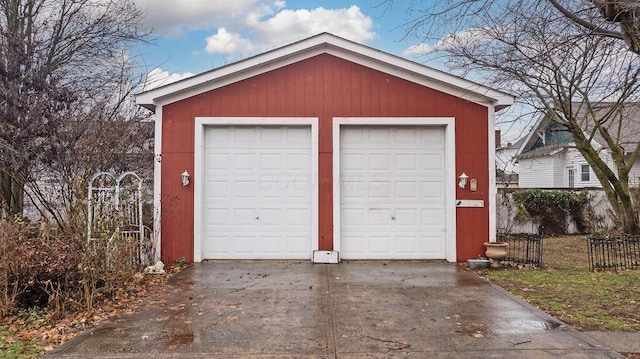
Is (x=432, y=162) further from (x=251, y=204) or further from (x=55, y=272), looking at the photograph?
(x=55, y=272)

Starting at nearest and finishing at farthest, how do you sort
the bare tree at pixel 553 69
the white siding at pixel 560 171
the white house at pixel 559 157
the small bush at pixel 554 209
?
the bare tree at pixel 553 69, the small bush at pixel 554 209, the white house at pixel 559 157, the white siding at pixel 560 171

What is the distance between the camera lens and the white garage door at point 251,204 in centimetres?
852

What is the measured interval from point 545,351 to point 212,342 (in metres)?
2.91

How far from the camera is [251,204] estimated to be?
8523mm

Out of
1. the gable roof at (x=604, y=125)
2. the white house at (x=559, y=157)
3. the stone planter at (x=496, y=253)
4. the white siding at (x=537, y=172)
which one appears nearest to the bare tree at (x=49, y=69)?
the stone planter at (x=496, y=253)

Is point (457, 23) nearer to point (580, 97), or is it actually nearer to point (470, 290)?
point (470, 290)

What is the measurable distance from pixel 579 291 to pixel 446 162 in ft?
10.5

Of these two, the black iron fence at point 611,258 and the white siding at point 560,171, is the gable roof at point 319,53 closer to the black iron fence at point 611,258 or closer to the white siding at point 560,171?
the black iron fence at point 611,258

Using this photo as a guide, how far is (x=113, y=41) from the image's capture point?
36.1 ft

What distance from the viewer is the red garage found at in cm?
837

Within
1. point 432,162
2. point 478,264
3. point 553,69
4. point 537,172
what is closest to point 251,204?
point 432,162

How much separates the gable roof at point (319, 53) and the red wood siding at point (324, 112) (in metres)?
0.11

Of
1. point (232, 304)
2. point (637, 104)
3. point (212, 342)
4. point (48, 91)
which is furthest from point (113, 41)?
point (637, 104)

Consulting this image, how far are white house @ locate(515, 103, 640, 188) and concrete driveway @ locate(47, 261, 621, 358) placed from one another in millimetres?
13729
